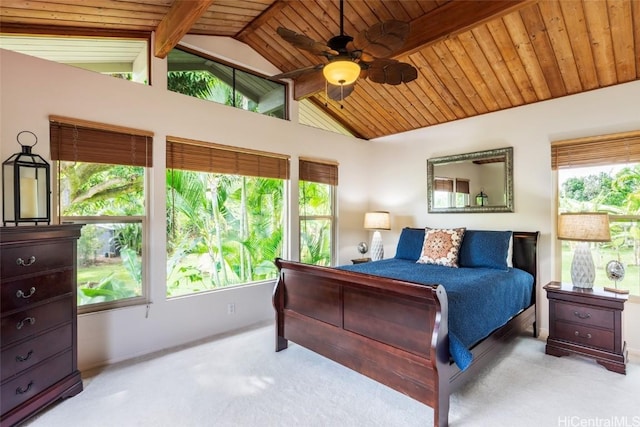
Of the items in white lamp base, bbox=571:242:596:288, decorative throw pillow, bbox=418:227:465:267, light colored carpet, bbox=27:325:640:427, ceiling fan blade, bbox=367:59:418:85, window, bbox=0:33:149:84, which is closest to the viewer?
light colored carpet, bbox=27:325:640:427

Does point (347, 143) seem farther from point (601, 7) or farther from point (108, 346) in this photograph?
point (108, 346)

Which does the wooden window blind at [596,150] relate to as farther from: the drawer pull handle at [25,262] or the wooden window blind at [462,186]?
the drawer pull handle at [25,262]

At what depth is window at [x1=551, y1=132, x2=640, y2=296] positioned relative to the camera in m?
3.14

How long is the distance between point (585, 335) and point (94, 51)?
16.7 feet

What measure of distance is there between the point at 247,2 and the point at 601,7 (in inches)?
119

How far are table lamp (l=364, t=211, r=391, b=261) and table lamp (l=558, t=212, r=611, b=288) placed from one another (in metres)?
2.08

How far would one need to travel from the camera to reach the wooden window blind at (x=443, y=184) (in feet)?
14.3

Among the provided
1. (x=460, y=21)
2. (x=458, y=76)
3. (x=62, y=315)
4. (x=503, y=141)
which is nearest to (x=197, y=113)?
(x=62, y=315)

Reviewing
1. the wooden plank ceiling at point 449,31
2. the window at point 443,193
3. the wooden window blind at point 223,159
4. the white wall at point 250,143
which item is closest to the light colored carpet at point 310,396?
the white wall at point 250,143

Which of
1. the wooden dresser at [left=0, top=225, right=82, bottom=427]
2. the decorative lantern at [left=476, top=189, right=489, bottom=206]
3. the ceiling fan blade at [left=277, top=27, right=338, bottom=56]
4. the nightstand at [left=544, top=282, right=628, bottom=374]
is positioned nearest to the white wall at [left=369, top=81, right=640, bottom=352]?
the decorative lantern at [left=476, top=189, right=489, bottom=206]

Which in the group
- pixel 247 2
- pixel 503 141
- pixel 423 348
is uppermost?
pixel 247 2

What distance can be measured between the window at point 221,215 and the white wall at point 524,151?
1.85 meters

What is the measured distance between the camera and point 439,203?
4445 mm

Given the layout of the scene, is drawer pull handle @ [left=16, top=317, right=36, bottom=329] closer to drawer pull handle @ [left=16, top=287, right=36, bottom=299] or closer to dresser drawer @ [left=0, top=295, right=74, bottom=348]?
dresser drawer @ [left=0, top=295, right=74, bottom=348]
